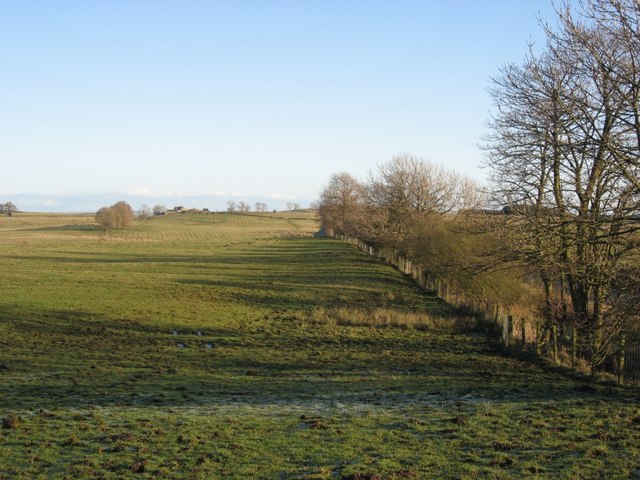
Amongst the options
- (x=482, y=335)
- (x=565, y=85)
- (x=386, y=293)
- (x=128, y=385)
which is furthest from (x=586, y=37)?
(x=386, y=293)

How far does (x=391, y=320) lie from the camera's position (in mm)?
30312

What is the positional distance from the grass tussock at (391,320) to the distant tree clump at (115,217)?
108612mm

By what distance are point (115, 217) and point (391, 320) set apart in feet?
369

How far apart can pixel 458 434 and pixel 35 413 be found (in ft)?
28.1

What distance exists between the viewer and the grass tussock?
2942 centimetres

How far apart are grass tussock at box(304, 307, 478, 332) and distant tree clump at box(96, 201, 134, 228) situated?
108612mm

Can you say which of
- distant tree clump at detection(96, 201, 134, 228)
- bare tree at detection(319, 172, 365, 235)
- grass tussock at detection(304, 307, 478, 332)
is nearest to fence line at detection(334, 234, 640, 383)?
grass tussock at detection(304, 307, 478, 332)

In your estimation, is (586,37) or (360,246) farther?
(360,246)

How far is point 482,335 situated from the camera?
91.7 feet

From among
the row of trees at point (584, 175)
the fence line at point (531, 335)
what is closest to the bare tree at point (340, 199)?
the fence line at point (531, 335)

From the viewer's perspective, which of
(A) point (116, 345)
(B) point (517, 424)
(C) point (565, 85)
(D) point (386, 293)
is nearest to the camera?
(B) point (517, 424)

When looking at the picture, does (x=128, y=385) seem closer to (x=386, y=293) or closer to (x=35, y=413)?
(x=35, y=413)

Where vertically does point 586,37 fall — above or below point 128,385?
above

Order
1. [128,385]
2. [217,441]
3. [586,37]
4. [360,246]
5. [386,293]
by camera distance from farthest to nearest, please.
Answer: [360,246] < [386,293] < [128,385] < [586,37] < [217,441]
